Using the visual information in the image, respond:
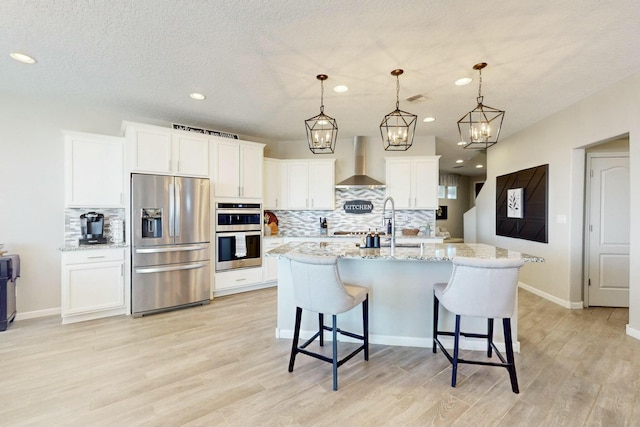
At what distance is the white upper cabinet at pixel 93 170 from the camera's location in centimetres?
354

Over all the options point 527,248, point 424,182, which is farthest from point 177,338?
point 527,248

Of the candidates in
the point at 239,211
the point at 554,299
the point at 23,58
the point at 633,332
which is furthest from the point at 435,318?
the point at 23,58

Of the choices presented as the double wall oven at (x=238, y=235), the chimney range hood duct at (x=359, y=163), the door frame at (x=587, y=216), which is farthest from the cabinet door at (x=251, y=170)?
the door frame at (x=587, y=216)

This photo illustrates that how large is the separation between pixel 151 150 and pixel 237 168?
1197mm

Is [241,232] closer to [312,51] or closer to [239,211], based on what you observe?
[239,211]

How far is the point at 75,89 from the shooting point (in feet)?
10.9

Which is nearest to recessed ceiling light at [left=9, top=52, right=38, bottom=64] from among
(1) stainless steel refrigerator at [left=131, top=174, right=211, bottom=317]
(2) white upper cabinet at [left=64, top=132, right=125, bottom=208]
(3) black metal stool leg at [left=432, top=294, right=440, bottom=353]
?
(2) white upper cabinet at [left=64, top=132, right=125, bottom=208]

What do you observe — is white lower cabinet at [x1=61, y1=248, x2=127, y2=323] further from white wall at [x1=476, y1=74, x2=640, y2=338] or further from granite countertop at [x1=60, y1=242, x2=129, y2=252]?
white wall at [x1=476, y1=74, x2=640, y2=338]

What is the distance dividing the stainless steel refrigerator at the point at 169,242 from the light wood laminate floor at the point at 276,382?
0.58 meters

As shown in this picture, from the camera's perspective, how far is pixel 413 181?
5211mm

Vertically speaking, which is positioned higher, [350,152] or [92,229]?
[350,152]

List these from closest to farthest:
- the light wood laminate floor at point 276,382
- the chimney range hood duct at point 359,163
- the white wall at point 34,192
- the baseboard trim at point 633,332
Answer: the light wood laminate floor at point 276,382 < the baseboard trim at point 633,332 < the white wall at point 34,192 < the chimney range hood duct at point 359,163

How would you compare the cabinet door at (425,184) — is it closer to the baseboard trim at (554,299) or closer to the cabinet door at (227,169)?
the baseboard trim at (554,299)

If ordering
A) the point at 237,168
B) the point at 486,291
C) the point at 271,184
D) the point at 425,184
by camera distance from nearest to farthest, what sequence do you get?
1. the point at 486,291
2. the point at 237,168
3. the point at 425,184
4. the point at 271,184
